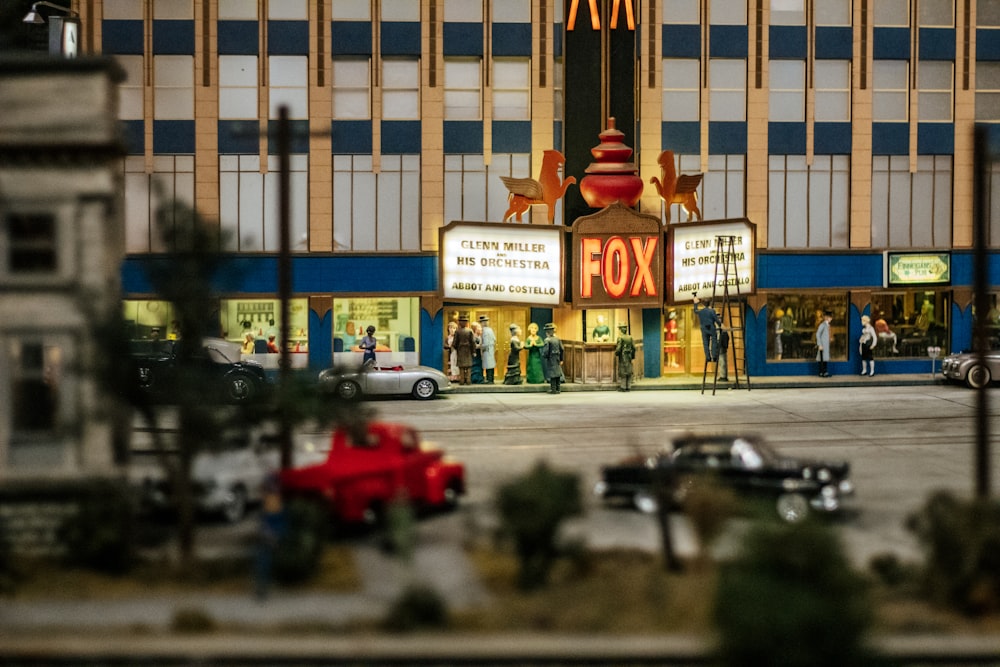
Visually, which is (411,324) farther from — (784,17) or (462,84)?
(784,17)

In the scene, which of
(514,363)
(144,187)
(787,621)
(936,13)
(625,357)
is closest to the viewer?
(787,621)

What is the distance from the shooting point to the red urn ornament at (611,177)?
4028 centimetres

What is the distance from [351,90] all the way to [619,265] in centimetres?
1124

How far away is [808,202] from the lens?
44.1 meters

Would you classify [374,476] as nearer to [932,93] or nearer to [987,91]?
[932,93]

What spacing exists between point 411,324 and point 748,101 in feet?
46.6

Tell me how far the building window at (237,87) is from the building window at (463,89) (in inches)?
260

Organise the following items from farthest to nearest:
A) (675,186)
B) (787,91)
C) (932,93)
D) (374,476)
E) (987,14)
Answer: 1. (987,14)
2. (932,93)
3. (787,91)
4. (675,186)
5. (374,476)

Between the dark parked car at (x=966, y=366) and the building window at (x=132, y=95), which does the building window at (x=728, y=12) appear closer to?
the dark parked car at (x=966, y=366)

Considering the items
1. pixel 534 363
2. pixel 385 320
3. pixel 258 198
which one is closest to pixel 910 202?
pixel 534 363

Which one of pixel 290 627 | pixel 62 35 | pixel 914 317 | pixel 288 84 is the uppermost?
pixel 288 84

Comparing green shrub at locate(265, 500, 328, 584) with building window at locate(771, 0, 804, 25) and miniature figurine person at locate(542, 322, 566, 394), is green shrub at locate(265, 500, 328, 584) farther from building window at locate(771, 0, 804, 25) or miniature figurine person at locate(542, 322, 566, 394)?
building window at locate(771, 0, 804, 25)

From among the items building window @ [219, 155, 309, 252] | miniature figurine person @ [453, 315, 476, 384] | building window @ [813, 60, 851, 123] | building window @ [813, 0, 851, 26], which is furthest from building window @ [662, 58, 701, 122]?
building window @ [219, 155, 309, 252]

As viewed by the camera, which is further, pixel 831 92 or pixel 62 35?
pixel 831 92
